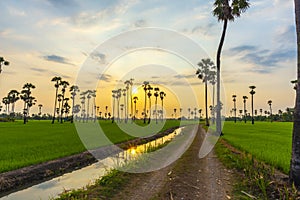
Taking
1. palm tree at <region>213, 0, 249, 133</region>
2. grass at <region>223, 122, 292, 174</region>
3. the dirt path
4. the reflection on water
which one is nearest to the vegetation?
the dirt path

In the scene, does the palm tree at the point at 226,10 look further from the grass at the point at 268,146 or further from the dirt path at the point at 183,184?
the dirt path at the point at 183,184

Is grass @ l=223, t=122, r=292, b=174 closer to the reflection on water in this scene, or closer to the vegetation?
the vegetation

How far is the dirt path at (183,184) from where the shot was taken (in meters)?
9.30

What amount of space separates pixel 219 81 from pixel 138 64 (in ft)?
50.1

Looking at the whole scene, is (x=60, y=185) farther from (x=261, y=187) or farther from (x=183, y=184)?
(x=261, y=187)

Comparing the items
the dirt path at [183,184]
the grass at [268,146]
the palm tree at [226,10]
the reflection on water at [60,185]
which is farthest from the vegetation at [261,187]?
the palm tree at [226,10]

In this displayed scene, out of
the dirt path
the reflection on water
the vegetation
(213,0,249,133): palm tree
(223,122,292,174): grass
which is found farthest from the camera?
(213,0,249,133): palm tree

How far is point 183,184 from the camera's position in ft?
35.0

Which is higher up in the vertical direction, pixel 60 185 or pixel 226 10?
pixel 226 10

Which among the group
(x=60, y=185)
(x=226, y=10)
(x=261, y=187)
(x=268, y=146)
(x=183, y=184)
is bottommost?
(x=60, y=185)

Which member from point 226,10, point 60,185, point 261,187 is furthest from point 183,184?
point 226,10

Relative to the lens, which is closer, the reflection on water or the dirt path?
the dirt path

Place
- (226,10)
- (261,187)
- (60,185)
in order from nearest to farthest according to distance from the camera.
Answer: (261,187) < (60,185) < (226,10)

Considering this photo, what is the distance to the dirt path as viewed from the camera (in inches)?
366
